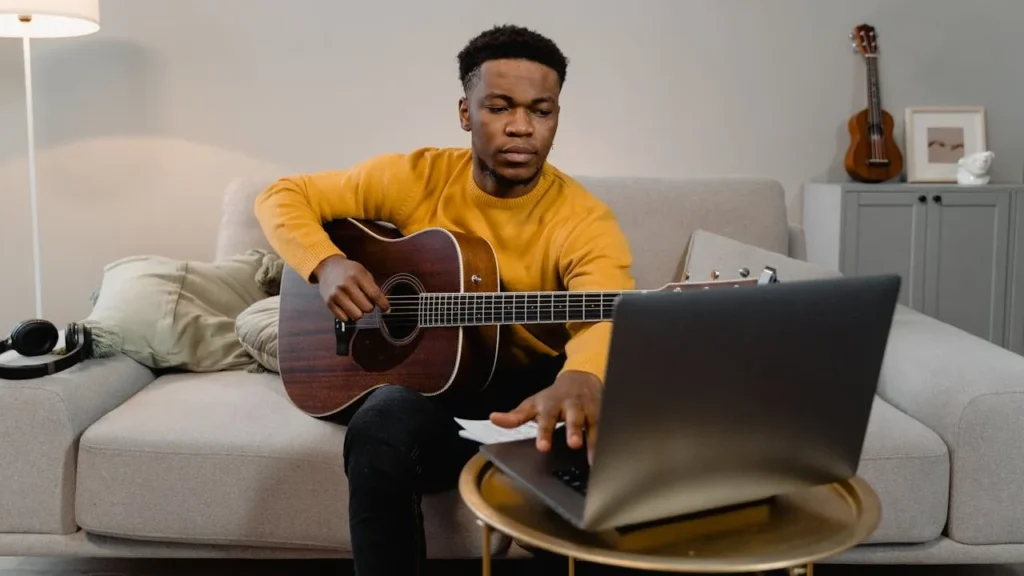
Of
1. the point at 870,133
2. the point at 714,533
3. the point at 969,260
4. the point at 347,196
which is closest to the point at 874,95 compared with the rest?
the point at 870,133

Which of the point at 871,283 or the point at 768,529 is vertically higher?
the point at 871,283

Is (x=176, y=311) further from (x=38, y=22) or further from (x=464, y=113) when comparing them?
(x=38, y=22)

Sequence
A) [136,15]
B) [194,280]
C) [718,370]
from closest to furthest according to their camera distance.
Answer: [718,370], [194,280], [136,15]

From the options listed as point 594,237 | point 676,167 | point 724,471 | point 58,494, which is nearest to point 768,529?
point 724,471

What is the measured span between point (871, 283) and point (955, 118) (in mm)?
2469

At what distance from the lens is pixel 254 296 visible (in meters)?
2.33

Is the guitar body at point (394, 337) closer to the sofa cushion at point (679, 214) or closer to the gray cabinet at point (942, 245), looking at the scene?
the sofa cushion at point (679, 214)

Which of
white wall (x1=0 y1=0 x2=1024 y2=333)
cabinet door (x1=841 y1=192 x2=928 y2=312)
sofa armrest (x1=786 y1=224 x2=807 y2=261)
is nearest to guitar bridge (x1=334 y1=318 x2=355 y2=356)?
sofa armrest (x1=786 y1=224 x2=807 y2=261)

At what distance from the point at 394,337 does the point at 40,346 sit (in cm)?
68

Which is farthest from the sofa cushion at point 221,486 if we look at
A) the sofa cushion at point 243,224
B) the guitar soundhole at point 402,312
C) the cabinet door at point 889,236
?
the cabinet door at point 889,236

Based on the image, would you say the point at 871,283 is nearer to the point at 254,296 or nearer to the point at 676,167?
the point at 254,296

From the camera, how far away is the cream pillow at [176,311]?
213cm

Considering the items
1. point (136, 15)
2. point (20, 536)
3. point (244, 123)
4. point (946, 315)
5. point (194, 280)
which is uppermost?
point (136, 15)

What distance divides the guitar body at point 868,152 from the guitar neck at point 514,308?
5.35 feet
